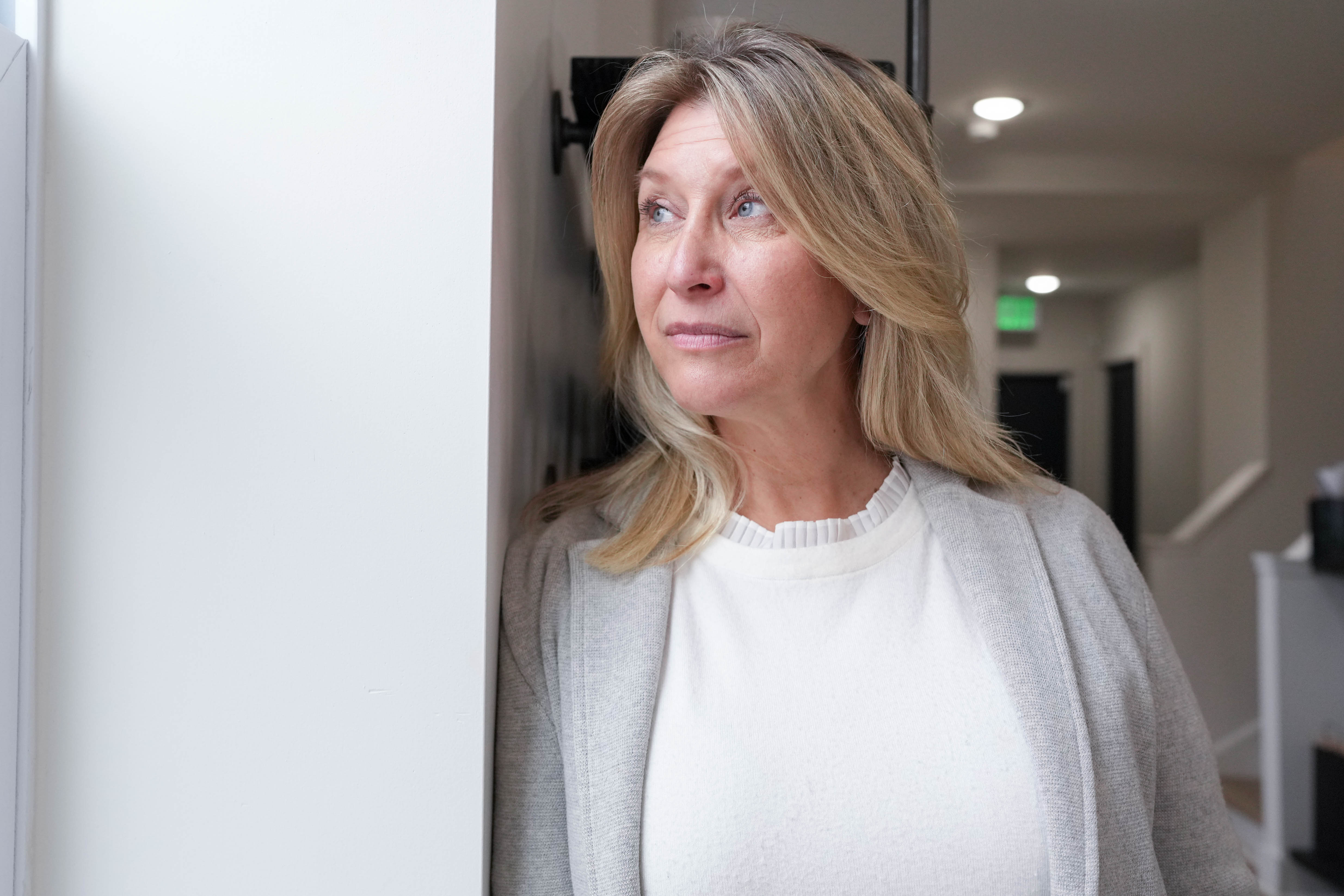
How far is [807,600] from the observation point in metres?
0.92

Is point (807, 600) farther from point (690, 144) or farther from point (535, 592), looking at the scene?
point (690, 144)

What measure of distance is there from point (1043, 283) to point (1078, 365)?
1.53m

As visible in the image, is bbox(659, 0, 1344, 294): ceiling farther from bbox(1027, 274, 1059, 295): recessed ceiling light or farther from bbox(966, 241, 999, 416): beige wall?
bbox(1027, 274, 1059, 295): recessed ceiling light

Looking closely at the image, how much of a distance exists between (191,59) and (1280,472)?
18.1ft

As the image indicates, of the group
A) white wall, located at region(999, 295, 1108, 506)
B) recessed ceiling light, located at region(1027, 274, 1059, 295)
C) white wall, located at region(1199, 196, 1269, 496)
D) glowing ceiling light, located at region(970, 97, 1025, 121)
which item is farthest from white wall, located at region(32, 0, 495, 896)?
white wall, located at region(999, 295, 1108, 506)

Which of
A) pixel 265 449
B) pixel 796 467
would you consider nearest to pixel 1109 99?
pixel 796 467

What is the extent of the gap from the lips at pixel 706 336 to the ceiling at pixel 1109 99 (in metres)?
0.38

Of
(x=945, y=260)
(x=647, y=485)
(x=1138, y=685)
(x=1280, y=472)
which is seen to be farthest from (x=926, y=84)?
(x=1280, y=472)

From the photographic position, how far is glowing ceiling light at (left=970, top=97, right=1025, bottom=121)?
3.08 metres

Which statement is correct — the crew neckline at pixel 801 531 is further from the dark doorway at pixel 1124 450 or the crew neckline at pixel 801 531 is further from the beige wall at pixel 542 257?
the dark doorway at pixel 1124 450

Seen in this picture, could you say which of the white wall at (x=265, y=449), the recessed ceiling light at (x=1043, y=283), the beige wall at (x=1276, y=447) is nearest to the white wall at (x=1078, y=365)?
the recessed ceiling light at (x=1043, y=283)

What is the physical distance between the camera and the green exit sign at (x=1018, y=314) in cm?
763

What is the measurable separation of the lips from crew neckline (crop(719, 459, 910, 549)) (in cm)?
18

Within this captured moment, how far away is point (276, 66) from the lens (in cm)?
73
